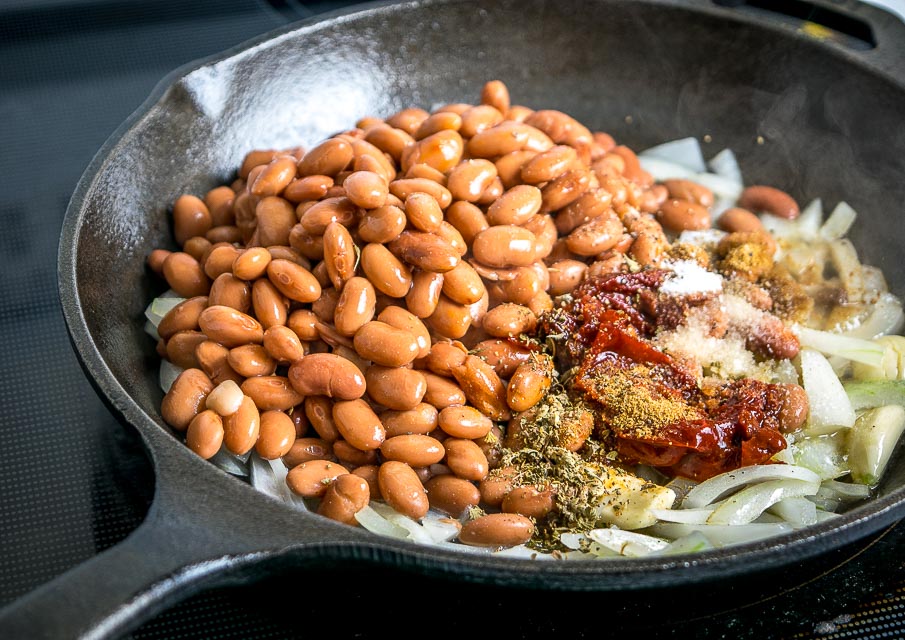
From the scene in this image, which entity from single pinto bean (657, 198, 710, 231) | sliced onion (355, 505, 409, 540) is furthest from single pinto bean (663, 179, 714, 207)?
sliced onion (355, 505, 409, 540)

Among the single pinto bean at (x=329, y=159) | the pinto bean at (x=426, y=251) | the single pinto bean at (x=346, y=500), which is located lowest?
the single pinto bean at (x=346, y=500)

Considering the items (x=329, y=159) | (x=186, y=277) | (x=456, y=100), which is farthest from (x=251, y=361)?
(x=456, y=100)

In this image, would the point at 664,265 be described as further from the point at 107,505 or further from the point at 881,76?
the point at 107,505

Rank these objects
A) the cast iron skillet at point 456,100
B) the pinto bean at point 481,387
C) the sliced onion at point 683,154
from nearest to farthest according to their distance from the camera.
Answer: the cast iron skillet at point 456,100 < the pinto bean at point 481,387 < the sliced onion at point 683,154

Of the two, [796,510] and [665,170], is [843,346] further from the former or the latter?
[665,170]

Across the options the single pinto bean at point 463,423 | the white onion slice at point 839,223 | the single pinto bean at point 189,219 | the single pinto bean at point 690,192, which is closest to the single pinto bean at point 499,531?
the single pinto bean at point 463,423

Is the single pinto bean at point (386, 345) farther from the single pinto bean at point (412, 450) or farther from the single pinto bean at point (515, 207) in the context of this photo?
the single pinto bean at point (515, 207)
